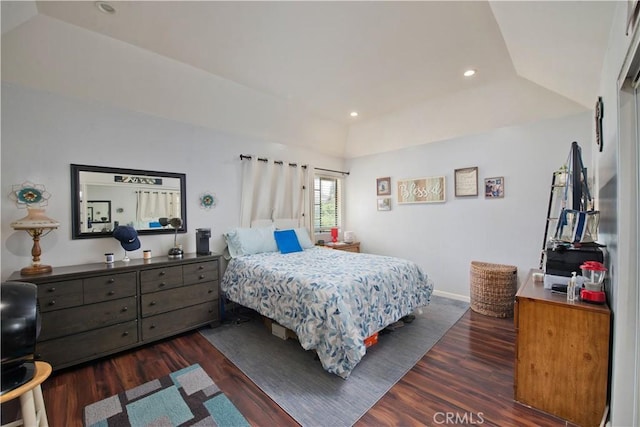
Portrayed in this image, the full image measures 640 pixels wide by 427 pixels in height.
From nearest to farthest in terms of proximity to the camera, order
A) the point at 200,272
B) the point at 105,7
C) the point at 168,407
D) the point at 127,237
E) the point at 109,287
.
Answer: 1. the point at 168,407
2. the point at 105,7
3. the point at 109,287
4. the point at 127,237
5. the point at 200,272

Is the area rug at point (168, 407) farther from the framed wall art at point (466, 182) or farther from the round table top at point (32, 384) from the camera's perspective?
the framed wall art at point (466, 182)

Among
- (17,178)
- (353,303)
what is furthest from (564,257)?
(17,178)

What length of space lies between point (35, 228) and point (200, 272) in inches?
53.7

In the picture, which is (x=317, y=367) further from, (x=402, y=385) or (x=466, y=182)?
(x=466, y=182)

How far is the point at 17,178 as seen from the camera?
7.34 ft

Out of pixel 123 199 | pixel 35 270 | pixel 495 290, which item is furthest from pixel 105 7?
pixel 495 290

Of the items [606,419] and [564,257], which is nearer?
[606,419]

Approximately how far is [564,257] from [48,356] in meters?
3.91

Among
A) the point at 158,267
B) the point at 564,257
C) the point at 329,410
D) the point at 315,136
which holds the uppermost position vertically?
the point at 315,136

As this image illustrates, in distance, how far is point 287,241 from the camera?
3.72m

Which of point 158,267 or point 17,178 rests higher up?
point 17,178

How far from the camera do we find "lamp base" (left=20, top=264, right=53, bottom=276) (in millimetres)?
2084

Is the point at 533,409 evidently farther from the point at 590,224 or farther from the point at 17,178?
the point at 17,178

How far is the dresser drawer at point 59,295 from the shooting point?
2016mm
